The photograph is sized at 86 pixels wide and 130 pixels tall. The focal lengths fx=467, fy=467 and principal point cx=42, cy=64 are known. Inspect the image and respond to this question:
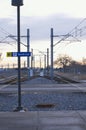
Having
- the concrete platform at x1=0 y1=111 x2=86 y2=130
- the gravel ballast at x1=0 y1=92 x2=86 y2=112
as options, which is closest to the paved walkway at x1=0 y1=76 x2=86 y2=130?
the concrete platform at x1=0 y1=111 x2=86 y2=130

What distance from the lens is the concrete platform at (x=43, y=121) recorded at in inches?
561

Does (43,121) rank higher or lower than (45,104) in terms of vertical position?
higher

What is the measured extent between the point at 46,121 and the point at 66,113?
2593 millimetres

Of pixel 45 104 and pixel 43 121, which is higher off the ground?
pixel 43 121

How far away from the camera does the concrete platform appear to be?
14258mm

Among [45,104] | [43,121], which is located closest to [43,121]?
[43,121]

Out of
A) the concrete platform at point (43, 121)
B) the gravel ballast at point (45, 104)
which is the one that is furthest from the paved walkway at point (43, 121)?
the gravel ballast at point (45, 104)

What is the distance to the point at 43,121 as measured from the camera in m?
15.6

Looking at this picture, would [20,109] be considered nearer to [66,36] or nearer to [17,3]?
[17,3]

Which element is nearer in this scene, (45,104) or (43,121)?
(43,121)

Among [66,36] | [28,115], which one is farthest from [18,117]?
[66,36]

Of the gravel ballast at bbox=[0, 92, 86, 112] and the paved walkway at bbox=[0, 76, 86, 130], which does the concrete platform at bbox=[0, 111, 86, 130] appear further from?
the gravel ballast at bbox=[0, 92, 86, 112]

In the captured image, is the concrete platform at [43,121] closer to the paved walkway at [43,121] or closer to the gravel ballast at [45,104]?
the paved walkway at [43,121]

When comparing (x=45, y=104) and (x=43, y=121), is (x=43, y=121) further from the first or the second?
(x=45, y=104)
